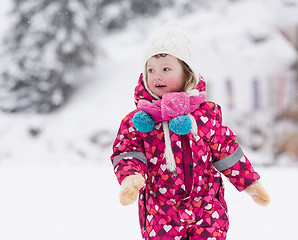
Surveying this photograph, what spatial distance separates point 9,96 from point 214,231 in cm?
893

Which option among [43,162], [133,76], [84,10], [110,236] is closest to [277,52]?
[133,76]

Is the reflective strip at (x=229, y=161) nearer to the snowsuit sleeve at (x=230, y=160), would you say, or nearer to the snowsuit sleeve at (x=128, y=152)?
the snowsuit sleeve at (x=230, y=160)

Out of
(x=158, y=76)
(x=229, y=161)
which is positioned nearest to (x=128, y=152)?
(x=158, y=76)

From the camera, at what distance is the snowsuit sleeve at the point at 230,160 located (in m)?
1.80

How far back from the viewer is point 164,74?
1727mm

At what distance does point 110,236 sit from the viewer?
2.88 m

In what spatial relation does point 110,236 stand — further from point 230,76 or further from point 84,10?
point 84,10

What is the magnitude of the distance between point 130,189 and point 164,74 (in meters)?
0.52

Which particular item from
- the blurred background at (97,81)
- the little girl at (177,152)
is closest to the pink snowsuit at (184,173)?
the little girl at (177,152)

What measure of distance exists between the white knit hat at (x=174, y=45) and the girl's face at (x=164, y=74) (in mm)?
31

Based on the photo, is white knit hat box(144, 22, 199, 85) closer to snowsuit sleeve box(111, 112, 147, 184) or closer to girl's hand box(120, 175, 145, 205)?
snowsuit sleeve box(111, 112, 147, 184)

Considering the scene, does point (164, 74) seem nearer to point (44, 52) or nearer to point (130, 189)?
point (130, 189)

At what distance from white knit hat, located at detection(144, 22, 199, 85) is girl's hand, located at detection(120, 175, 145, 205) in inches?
21.5

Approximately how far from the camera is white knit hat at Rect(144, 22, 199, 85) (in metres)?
1.71
